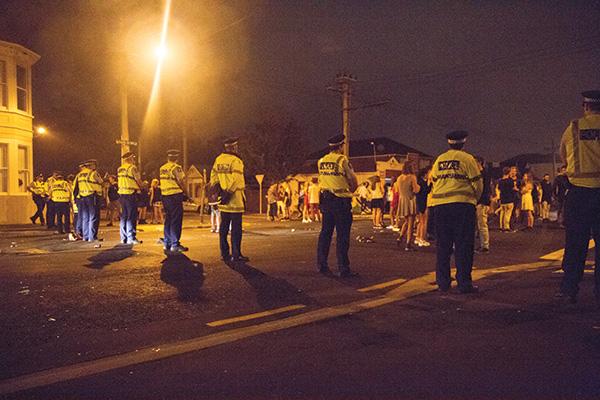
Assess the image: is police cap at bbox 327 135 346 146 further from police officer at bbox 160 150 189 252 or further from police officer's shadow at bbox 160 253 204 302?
police officer at bbox 160 150 189 252

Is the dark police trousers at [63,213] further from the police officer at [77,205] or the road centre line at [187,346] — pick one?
the road centre line at [187,346]

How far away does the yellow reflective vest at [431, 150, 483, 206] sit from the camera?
6199mm

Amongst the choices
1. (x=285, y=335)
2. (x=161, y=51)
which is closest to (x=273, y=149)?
(x=161, y=51)

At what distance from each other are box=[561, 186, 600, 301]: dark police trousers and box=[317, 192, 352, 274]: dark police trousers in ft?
8.52

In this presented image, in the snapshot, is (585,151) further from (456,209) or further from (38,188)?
(38,188)

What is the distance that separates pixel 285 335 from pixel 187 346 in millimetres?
762

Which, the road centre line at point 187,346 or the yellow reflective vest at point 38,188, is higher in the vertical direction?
the yellow reflective vest at point 38,188

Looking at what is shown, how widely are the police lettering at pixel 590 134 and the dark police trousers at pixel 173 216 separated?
6397 millimetres

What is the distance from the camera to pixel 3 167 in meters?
20.7

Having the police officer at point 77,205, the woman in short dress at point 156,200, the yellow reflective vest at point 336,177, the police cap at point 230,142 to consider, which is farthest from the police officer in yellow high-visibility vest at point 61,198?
the yellow reflective vest at point 336,177

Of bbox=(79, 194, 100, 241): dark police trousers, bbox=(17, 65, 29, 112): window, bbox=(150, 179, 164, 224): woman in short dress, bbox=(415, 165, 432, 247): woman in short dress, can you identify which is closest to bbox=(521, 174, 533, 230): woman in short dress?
bbox=(415, 165, 432, 247): woman in short dress

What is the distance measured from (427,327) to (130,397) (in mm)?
2459

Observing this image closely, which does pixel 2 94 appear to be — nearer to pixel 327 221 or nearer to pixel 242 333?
pixel 327 221

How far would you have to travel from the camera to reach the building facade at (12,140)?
2055 centimetres
